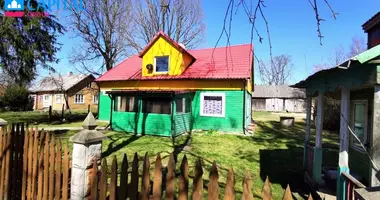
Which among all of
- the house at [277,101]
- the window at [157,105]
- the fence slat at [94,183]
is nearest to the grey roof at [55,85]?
the window at [157,105]

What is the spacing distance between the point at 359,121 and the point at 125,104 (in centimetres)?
1130

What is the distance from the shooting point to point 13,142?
345 centimetres

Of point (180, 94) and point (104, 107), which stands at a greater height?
point (180, 94)

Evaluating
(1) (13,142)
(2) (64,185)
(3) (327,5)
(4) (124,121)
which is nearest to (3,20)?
(4) (124,121)

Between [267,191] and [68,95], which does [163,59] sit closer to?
[267,191]

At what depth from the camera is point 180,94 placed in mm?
12250

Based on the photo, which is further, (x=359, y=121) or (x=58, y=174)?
(x=359, y=121)

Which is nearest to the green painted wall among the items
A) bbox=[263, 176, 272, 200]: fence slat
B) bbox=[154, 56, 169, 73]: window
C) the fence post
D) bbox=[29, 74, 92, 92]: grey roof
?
bbox=[263, 176, 272, 200]: fence slat

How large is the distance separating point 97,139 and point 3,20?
1319 cm

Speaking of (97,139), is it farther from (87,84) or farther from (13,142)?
(87,84)

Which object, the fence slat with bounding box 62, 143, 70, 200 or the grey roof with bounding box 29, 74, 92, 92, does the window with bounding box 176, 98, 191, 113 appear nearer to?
the fence slat with bounding box 62, 143, 70, 200

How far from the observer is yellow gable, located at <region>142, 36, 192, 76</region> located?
1511 centimetres

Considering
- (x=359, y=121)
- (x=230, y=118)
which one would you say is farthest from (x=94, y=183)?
(x=230, y=118)

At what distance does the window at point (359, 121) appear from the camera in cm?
518
